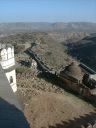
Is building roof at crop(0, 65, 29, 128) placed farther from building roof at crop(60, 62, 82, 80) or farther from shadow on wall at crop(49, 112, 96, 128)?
building roof at crop(60, 62, 82, 80)

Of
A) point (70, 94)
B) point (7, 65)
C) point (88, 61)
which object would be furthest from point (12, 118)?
point (88, 61)

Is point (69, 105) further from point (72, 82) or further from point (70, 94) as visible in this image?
point (72, 82)

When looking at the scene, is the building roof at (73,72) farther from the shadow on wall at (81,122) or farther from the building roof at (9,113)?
the building roof at (9,113)

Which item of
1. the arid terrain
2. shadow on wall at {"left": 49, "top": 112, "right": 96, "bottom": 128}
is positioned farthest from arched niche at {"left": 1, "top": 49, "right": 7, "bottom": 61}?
shadow on wall at {"left": 49, "top": 112, "right": 96, "bottom": 128}

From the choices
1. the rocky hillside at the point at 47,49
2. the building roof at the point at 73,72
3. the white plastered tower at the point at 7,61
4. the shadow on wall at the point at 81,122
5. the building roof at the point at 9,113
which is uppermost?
the building roof at the point at 9,113

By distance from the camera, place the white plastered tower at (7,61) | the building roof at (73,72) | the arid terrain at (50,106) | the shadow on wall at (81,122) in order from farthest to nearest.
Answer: the building roof at (73,72) → the white plastered tower at (7,61) → the arid terrain at (50,106) → the shadow on wall at (81,122)

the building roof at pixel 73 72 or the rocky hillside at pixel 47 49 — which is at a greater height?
the building roof at pixel 73 72

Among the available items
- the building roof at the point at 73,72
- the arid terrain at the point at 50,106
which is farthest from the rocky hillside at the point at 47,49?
the arid terrain at the point at 50,106
